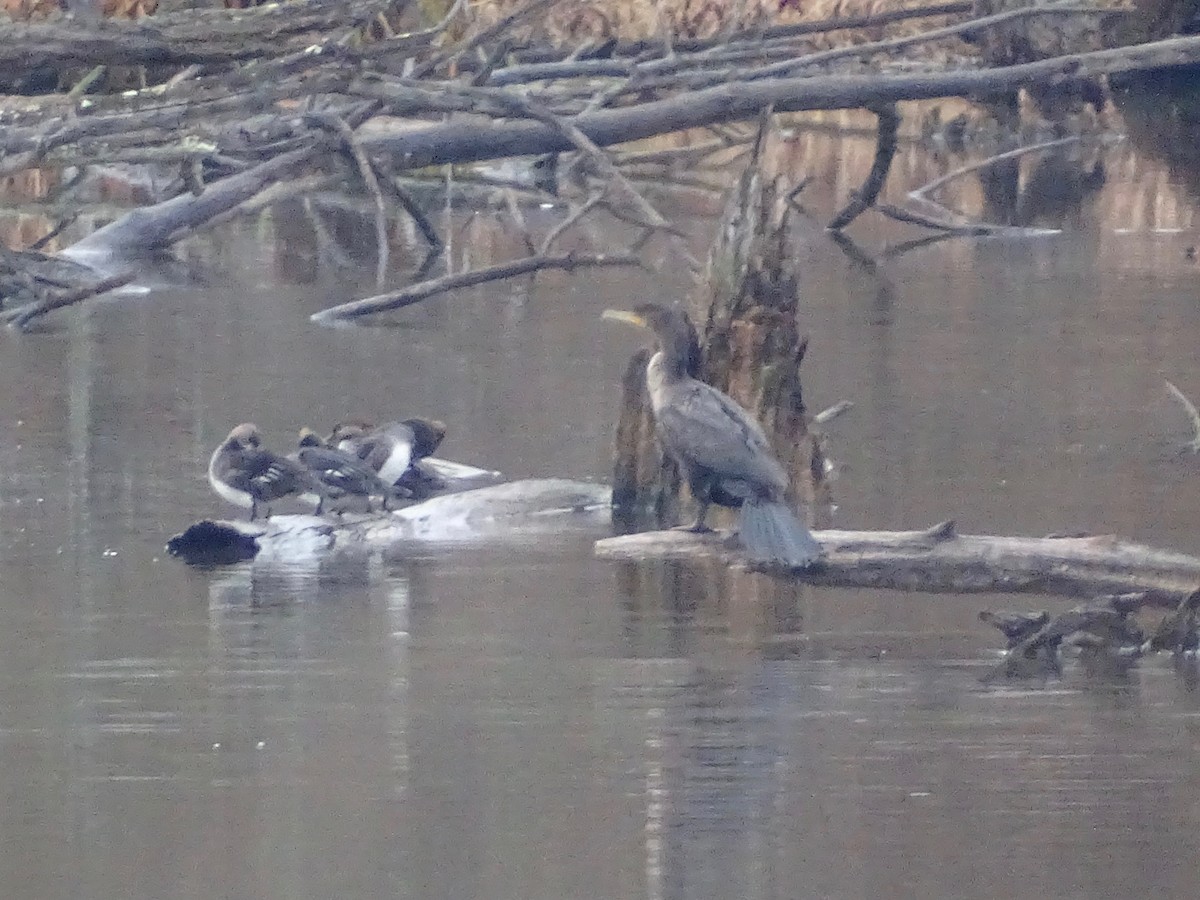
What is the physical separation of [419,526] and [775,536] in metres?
1.80

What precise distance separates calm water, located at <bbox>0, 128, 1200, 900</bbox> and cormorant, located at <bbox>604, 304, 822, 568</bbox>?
25 cm

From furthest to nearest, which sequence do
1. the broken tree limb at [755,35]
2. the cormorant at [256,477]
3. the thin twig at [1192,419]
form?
the broken tree limb at [755,35]
the thin twig at [1192,419]
the cormorant at [256,477]

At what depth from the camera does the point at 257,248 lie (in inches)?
653

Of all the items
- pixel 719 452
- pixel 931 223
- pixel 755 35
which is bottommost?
pixel 719 452

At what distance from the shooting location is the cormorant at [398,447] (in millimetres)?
Result: 7910

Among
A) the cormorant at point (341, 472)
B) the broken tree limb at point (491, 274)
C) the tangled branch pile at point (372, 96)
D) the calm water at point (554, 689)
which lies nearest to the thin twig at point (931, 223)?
the tangled branch pile at point (372, 96)

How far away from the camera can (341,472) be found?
7.57 m

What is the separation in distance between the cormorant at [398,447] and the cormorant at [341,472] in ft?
0.49

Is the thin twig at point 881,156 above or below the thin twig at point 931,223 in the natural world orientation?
above

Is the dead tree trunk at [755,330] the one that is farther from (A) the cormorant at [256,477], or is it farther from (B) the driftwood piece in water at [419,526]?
(A) the cormorant at [256,477]

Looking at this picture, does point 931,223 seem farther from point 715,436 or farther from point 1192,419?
point 715,436

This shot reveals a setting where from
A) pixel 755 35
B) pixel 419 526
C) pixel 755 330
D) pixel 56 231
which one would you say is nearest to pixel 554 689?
pixel 419 526

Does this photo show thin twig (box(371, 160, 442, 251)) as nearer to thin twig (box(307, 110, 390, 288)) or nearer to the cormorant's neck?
thin twig (box(307, 110, 390, 288))

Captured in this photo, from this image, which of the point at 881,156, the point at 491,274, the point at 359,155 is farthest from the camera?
the point at 881,156
